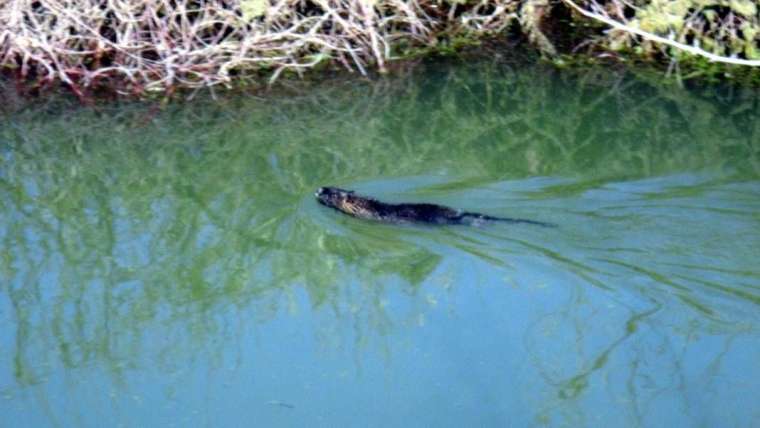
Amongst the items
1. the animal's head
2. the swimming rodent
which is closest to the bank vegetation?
the animal's head

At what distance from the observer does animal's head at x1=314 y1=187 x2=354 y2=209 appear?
6.33m

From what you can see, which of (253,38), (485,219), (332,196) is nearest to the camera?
(485,219)

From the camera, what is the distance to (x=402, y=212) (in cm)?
621

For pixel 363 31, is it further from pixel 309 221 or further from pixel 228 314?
pixel 228 314

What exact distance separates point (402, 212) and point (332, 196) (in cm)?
42

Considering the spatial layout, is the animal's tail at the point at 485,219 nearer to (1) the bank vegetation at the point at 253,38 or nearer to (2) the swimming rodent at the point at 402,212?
(2) the swimming rodent at the point at 402,212

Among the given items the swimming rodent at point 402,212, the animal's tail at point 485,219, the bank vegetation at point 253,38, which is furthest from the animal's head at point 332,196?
the bank vegetation at point 253,38

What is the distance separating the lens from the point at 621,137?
7.39 meters

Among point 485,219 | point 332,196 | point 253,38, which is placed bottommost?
point 485,219

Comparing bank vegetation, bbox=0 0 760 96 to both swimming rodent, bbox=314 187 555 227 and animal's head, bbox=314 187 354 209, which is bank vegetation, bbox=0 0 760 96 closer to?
animal's head, bbox=314 187 354 209

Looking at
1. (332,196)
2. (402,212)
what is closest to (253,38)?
(332,196)

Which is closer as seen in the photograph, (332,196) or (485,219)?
(485,219)

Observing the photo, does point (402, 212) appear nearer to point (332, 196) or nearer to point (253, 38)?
point (332, 196)

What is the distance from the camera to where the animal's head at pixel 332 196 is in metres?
6.33
